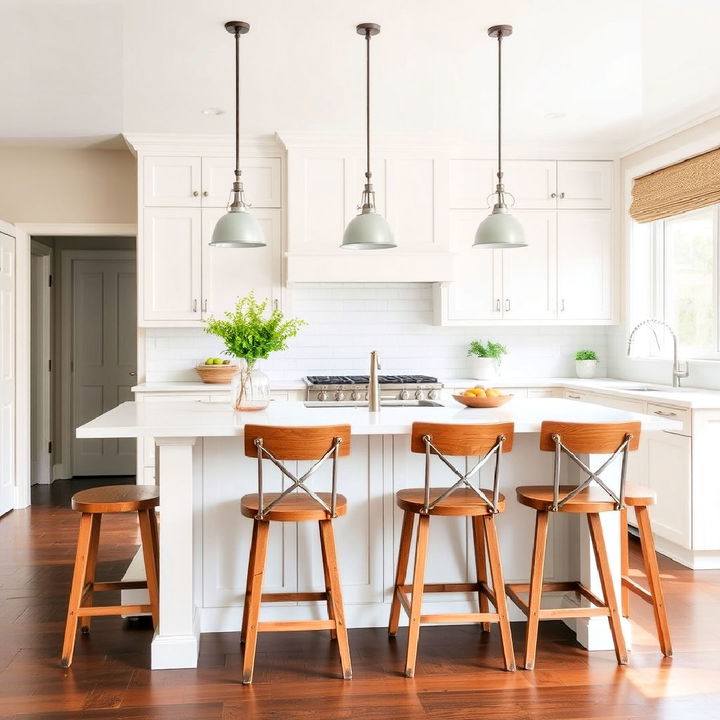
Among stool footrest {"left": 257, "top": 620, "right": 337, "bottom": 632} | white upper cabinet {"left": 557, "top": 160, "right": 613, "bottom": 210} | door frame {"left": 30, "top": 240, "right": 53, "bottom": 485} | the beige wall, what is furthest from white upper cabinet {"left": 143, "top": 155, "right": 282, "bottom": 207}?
stool footrest {"left": 257, "top": 620, "right": 337, "bottom": 632}

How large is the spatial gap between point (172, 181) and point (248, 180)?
0.55 metres

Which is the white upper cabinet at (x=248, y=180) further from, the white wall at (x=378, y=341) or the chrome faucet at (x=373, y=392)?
the chrome faucet at (x=373, y=392)

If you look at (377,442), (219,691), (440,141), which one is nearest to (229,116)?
(440,141)

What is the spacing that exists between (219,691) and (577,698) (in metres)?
1.26

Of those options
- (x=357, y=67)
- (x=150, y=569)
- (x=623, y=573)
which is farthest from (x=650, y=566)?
(x=357, y=67)

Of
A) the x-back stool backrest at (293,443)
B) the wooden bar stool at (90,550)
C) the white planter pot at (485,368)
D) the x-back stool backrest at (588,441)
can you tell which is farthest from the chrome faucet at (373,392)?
the white planter pot at (485,368)

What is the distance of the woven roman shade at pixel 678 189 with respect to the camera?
486 cm

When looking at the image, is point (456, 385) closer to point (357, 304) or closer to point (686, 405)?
point (357, 304)

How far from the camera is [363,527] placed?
3.41m

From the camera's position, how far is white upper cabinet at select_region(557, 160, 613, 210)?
6062 mm

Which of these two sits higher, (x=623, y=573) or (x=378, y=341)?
(x=378, y=341)

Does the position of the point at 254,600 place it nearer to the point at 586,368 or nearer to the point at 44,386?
the point at 586,368

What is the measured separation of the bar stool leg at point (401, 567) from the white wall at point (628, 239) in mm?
2700

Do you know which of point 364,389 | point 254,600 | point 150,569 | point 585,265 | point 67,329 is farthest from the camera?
point 67,329
